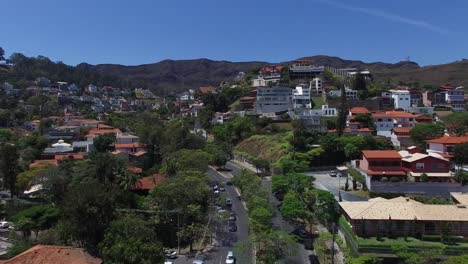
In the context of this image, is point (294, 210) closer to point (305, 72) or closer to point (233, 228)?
point (233, 228)

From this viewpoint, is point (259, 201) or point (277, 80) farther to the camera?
point (277, 80)

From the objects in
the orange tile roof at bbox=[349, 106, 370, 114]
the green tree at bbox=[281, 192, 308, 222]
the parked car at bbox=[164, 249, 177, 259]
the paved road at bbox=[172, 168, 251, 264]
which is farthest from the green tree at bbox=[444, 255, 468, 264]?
the orange tile roof at bbox=[349, 106, 370, 114]

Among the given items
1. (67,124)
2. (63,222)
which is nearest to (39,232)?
(63,222)

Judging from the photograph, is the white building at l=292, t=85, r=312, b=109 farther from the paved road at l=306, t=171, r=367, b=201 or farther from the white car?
the white car

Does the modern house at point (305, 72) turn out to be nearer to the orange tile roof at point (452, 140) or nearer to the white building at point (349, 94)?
the white building at point (349, 94)

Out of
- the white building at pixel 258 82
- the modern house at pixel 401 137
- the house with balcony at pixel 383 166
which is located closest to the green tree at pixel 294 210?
the house with balcony at pixel 383 166

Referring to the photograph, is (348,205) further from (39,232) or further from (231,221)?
(39,232)
